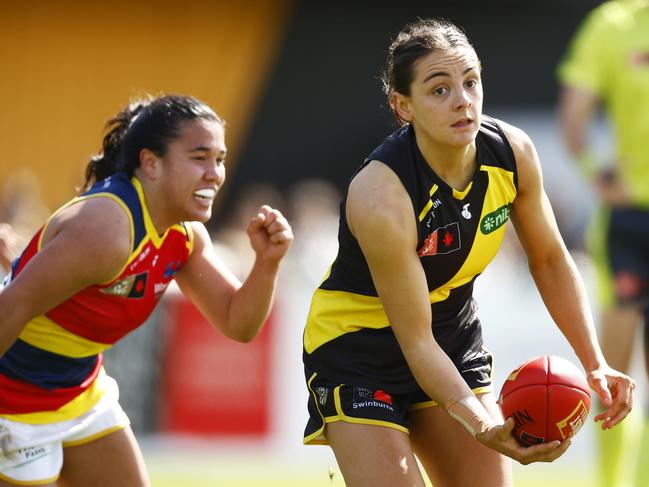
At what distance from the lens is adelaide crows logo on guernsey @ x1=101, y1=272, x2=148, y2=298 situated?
183 inches

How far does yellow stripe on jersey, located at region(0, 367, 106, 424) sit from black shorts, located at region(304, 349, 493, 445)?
36.1 inches

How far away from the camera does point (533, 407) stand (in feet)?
13.3

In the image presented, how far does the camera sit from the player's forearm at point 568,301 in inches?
176

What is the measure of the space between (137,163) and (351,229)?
1.03 m

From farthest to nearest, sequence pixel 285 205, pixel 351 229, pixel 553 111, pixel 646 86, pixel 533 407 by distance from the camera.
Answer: pixel 553 111
pixel 285 205
pixel 646 86
pixel 351 229
pixel 533 407

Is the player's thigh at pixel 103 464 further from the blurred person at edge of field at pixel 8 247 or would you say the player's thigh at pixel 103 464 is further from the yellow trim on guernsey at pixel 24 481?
the blurred person at edge of field at pixel 8 247

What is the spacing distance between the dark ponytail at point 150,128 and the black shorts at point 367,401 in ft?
3.51

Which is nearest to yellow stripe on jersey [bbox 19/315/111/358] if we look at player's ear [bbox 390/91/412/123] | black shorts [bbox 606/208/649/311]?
player's ear [bbox 390/91/412/123]

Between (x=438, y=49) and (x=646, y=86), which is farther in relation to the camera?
(x=646, y=86)

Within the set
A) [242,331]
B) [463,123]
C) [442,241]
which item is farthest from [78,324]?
[463,123]

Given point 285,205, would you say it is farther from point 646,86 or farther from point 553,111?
point 646,86

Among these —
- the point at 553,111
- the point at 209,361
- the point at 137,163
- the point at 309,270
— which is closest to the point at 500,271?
the point at 309,270

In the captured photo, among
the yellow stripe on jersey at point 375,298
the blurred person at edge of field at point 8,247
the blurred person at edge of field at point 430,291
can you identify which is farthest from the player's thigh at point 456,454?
the blurred person at edge of field at point 8,247

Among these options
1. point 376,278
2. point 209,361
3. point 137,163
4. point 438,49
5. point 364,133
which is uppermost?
point 364,133
